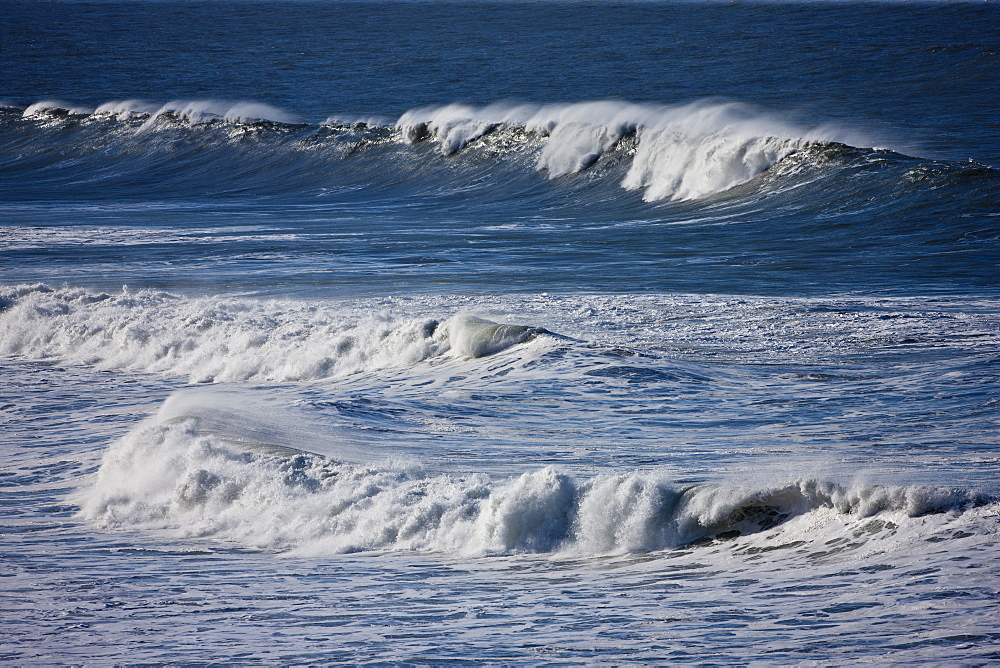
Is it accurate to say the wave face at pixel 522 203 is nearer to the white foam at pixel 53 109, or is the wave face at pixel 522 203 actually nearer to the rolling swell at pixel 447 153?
the rolling swell at pixel 447 153

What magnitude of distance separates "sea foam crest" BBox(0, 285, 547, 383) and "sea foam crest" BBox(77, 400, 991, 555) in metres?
2.10

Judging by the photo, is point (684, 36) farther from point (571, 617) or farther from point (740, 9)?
point (571, 617)

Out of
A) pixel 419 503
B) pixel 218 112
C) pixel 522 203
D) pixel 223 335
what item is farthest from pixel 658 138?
pixel 218 112

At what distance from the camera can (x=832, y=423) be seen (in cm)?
712

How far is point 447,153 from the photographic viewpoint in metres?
23.0

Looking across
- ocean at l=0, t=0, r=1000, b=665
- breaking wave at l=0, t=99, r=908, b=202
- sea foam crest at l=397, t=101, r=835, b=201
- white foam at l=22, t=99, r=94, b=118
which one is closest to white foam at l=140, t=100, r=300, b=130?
breaking wave at l=0, t=99, r=908, b=202

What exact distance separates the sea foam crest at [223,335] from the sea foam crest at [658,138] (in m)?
8.06

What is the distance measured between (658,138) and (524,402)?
12.2m

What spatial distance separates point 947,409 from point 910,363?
3.52 ft

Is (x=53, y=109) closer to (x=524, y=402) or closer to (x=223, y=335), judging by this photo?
(x=223, y=335)

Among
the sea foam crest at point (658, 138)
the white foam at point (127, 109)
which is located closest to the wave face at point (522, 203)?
the sea foam crest at point (658, 138)

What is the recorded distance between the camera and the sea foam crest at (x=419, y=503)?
5875 millimetres

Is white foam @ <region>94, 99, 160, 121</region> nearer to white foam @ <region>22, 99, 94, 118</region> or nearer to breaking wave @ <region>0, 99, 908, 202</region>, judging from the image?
breaking wave @ <region>0, 99, 908, 202</region>

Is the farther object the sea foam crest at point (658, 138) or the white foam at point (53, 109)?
the white foam at point (53, 109)
